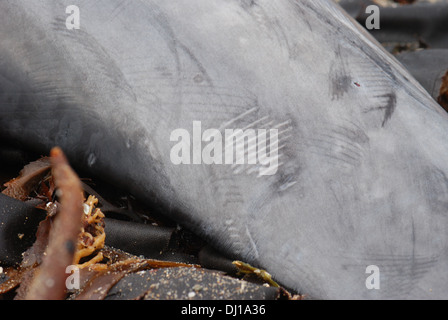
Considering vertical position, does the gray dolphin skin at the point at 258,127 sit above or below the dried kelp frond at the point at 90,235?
above

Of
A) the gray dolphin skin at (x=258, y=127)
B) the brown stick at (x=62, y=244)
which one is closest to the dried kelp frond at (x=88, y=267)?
the brown stick at (x=62, y=244)

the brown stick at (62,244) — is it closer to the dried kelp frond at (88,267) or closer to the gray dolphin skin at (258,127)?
the dried kelp frond at (88,267)

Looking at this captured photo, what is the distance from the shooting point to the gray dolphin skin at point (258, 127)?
60.3 inches

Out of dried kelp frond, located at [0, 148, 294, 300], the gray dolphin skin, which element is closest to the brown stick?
dried kelp frond, located at [0, 148, 294, 300]

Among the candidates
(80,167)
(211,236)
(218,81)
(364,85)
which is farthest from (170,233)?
(364,85)

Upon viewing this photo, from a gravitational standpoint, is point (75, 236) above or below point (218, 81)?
below

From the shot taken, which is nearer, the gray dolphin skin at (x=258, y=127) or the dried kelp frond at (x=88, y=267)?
the dried kelp frond at (x=88, y=267)

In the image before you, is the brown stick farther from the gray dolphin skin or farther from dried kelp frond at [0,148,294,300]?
the gray dolphin skin

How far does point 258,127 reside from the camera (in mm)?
1581

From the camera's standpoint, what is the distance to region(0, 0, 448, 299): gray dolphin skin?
1532 millimetres

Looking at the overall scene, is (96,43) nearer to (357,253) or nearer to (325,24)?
(325,24)

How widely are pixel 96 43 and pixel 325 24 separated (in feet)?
2.39

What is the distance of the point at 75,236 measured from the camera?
50.7 inches

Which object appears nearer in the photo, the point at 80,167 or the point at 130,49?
the point at 130,49
